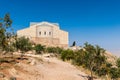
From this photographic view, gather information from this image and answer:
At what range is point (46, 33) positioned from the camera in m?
113

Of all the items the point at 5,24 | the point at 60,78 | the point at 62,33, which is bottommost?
the point at 60,78

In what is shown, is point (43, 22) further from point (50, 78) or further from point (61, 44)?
point (50, 78)

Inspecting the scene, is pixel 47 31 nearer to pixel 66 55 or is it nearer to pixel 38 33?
pixel 38 33

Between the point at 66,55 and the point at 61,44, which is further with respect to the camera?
the point at 61,44

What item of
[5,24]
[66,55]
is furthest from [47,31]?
[5,24]

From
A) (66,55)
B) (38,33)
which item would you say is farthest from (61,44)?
(66,55)

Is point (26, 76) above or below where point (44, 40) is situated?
below

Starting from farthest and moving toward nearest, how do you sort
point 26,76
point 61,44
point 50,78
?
point 61,44 < point 50,78 < point 26,76

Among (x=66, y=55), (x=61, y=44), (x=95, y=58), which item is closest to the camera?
(x=95, y=58)

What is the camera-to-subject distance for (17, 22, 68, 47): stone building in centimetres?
11231

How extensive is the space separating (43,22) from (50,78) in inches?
3679

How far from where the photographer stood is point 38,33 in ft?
373

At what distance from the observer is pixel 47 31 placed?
113312 millimetres

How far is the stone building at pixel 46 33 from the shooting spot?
112 metres
